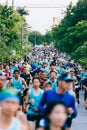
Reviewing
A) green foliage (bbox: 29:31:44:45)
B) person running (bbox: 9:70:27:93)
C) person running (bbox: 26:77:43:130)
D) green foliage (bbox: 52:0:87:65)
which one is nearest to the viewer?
person running (bbox: 26:77:43:130)

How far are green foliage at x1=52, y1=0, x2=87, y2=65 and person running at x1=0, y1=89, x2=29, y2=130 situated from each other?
2805 centimetres

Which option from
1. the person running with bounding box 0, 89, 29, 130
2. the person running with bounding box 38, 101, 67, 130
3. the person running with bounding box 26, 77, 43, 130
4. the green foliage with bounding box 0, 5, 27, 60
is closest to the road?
the person running with bounding box 26, 77, 43, 130

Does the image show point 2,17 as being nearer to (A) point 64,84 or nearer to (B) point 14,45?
(B) point 14,45

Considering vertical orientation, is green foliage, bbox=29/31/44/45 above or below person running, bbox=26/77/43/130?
below

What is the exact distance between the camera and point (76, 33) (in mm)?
42656

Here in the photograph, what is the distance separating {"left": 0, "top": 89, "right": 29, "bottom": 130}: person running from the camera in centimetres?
570

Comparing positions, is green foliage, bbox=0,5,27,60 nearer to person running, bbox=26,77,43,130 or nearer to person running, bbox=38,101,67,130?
person running, bbox=26,77,43,130

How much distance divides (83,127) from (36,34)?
519 ft

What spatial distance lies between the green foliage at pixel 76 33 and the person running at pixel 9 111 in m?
28.1

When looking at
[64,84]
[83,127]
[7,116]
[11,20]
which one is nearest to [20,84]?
[83,127]

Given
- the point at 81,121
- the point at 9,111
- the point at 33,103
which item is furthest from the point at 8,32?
the point at 9,111

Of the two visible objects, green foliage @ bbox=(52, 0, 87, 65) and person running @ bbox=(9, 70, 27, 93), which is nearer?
person running @ bbox=(9, 70, 27, 93)

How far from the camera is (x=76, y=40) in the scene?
4378 centimetres

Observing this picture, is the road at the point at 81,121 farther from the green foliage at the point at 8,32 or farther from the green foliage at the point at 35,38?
the green foliage at the point at 35,38
